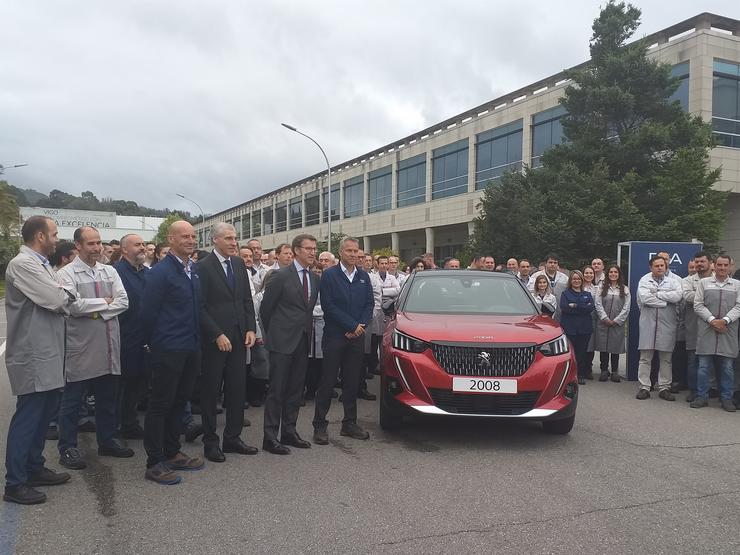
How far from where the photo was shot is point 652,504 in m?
4.00

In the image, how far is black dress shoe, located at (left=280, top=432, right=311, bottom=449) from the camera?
533 centimetres

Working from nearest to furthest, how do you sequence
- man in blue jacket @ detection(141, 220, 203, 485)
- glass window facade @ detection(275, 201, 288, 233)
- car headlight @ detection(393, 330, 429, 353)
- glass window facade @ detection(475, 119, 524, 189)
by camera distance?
man in blue jacket @ detection(141, 220, 203, 485)
car headlight @ detection(393, 330, 429, 353)
glass window facade @ detection(475, 119, 524, 189)
glass window facade @ detection(275, 201, 288, 233)

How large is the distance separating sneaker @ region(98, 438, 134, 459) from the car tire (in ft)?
12.4

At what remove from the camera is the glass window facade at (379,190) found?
159ft

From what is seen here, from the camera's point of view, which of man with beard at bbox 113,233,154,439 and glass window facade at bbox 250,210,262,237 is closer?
man with beard at bbox 113,233,154,439

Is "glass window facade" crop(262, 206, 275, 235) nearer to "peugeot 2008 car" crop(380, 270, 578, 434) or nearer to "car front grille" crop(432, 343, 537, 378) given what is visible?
"peugeot 2008 car" crop(380, 270, 578, 434)

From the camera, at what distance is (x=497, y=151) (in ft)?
117

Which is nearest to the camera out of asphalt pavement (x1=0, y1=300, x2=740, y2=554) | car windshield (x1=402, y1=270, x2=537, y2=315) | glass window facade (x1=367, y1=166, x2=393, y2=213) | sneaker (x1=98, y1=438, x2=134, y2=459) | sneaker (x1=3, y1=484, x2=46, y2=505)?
asphalt pavement (x1=0, y1=300, x2=740, y2=554)

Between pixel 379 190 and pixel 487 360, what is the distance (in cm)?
4566

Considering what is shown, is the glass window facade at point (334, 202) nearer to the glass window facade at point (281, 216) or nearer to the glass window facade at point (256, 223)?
the glass window facade at point (281, 216)

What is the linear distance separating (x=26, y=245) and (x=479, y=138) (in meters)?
35.4

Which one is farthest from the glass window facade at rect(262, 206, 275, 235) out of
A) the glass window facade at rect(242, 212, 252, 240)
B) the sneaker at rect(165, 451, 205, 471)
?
the sneaker at rect(165, 451, 205, 471)

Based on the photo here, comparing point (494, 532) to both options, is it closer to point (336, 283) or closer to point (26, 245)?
point (336, 283)

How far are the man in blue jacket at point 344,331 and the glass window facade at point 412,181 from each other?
3808 cm
